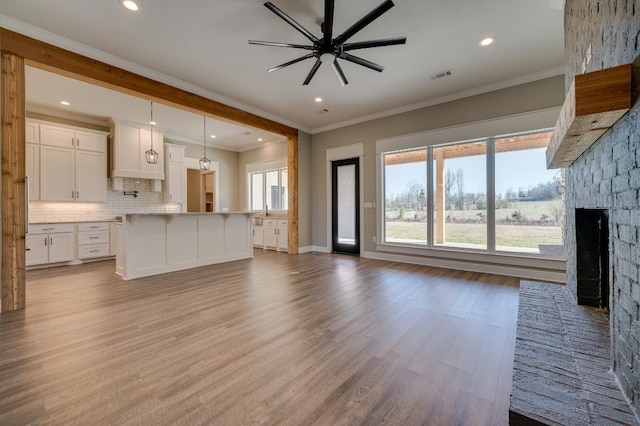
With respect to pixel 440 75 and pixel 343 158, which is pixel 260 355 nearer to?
pixel 440 75

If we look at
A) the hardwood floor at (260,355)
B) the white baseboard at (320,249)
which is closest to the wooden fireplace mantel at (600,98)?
the hardwood floor at (260,355)

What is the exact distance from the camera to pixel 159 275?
4.38m

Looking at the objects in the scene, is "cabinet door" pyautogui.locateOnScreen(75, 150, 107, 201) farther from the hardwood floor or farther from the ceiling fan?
the ceiling fan

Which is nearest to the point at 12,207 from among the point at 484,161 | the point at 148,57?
the point at 148,57

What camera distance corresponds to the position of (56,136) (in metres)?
5.29

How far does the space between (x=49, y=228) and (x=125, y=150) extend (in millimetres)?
2099

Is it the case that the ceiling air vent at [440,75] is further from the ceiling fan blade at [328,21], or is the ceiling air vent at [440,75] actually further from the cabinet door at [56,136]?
the cabinet door at [56,136]

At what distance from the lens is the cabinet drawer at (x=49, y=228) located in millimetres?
4891

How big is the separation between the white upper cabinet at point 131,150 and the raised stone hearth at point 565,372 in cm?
739

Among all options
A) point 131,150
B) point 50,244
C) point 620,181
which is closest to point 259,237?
point 131,150

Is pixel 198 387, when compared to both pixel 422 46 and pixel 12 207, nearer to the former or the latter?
pixel 12 207

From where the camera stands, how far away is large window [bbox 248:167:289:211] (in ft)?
26.5

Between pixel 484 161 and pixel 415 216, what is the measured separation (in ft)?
5.04

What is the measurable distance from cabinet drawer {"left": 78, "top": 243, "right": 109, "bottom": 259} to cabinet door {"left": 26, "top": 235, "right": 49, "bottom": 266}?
490 millimetres
